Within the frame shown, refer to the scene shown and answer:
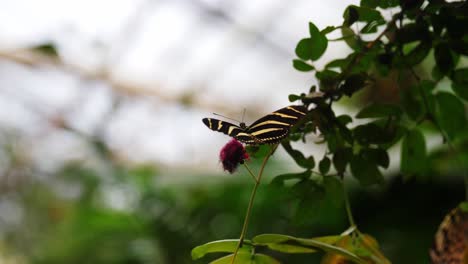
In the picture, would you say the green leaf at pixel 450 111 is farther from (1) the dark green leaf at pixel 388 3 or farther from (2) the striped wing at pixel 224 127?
(2) the striped wing at pixel 224 127

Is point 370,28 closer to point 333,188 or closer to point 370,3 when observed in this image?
point 370,3

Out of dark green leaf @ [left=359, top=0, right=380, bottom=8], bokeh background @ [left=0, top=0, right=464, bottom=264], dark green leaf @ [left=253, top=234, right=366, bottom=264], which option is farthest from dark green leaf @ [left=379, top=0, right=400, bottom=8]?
bokeh background @ [left=0, top=0, right=464, bottom=264]

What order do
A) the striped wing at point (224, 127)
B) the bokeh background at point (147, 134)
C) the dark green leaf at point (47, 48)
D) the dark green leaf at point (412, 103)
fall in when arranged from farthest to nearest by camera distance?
the bokeh background at point (147, 134)
the dark green leaf at point (47, 48)
the dark green leaf at point (412, 103)
the striped wing at point (224, 127)

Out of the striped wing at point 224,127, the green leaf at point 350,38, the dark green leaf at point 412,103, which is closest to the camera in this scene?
the striped wing at point 224,127

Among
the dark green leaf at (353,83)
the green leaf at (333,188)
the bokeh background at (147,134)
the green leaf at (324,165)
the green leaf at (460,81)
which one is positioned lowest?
the green leaf at (333,188)

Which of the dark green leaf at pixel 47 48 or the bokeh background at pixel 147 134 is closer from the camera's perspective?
the dark green leaf at pixel 47 48

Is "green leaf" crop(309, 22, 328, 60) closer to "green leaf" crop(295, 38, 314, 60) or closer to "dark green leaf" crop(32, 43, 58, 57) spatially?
"green leaf" crop(295, 38, 314, 60)

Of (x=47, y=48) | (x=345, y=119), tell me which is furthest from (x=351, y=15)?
(x=47, y=48)

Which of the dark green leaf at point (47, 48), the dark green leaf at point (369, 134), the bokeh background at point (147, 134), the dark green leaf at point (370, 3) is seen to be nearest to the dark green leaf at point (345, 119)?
the dark green leaf at point (369, 134)
